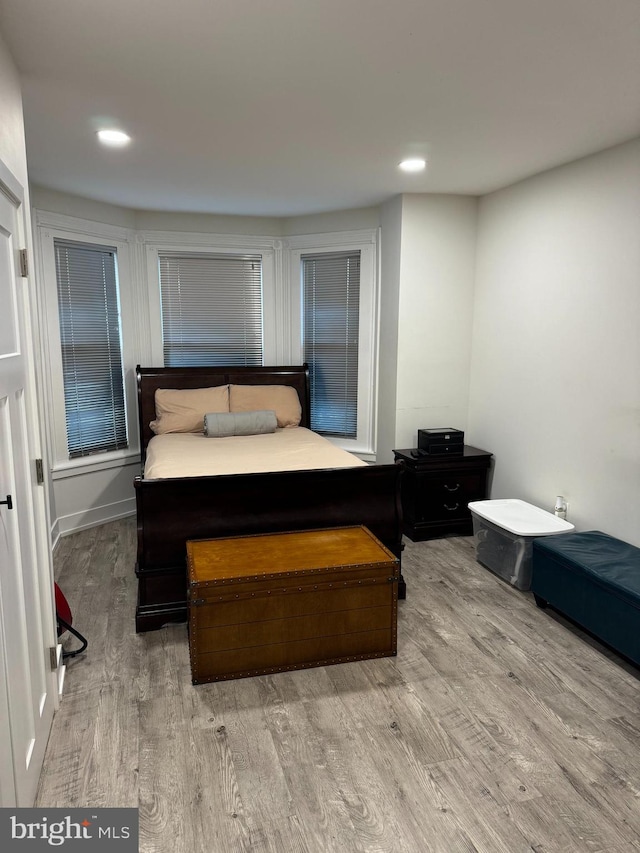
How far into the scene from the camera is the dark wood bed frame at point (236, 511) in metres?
2.83

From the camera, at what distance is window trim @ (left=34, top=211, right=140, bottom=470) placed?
13.3 feet

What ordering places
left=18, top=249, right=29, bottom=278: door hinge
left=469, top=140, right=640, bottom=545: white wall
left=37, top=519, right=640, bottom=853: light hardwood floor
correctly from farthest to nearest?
left=469, top=140, right=640, bottom=545: white wall < left=18, top=249, right=29, bottom=278: door hinge < left=37, top=519, right=640, bottom=853: light hardwood floor

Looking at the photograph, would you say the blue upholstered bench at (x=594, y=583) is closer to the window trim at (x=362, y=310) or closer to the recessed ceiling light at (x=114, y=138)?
the window trim at (x=362, y=310)

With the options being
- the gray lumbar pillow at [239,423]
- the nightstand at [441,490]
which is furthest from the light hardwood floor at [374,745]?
the gray lumbar pillow at [239,423]

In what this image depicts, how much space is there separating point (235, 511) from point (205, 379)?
2109mm

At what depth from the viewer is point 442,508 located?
4191 millimetres

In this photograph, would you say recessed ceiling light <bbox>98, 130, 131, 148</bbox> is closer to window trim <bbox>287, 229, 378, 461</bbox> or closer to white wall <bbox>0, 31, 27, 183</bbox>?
white wall <bbox>0, 31, 27, 183</bbox>

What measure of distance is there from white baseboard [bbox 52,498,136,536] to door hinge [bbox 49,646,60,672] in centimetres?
196

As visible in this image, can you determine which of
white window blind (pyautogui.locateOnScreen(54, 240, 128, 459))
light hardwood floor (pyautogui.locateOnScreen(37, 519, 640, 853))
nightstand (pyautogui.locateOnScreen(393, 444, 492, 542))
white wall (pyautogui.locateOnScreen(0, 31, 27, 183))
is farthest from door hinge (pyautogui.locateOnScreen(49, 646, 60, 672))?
nightstand (pyautogui.locateOnScreen(393, 444, 492, 542))

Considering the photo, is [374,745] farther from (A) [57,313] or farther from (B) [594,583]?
(A) [57,313]

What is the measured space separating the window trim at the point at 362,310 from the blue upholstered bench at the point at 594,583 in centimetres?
210

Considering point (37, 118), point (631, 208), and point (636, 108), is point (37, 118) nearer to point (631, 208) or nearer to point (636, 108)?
point (636, 108)

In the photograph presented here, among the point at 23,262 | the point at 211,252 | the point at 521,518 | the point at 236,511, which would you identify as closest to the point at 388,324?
the point at 211,252

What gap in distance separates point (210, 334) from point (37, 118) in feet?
8.28
